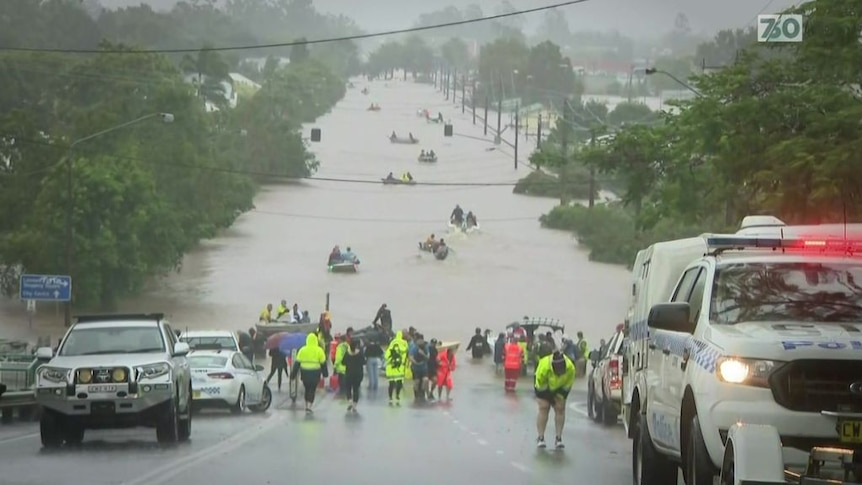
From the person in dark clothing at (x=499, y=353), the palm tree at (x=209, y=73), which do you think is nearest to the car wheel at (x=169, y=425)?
the person in dark clothing at (x=499, y=353)

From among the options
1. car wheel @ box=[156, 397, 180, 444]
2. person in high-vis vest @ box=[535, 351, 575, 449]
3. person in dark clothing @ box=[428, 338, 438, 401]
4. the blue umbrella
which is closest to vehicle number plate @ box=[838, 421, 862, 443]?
car wheel @ box=[156, 397, 180, 444]

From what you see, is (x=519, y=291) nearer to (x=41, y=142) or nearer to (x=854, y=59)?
(x=41, y=142)

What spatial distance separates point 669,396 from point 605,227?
288ft

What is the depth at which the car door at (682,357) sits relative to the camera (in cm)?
1176

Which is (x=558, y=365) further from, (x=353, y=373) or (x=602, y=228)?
(x=602, y=228)

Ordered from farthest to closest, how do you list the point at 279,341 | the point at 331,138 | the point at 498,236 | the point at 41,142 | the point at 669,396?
1. the point at 331,138
2. the point at 498,236
3. the point at 41,142
4. the point at 279,341
5. the point at 669,396

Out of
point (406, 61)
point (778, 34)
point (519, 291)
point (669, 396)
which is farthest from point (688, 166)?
point (406, 61)

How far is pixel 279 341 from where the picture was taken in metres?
46.4

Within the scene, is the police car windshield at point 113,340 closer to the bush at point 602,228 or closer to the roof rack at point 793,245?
the roof rack at point 793,245

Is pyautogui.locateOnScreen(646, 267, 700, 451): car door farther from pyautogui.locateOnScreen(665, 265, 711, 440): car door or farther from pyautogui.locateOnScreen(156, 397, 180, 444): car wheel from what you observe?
pyautogui.locateOnScreen(156, 397, 180, 444): car wheel

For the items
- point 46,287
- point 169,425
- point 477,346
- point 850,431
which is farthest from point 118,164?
point 850,431

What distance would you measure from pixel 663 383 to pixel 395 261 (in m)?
90.3

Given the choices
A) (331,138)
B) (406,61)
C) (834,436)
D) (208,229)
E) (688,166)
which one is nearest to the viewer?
(834,436)

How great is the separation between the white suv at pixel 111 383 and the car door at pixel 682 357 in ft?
32.9
